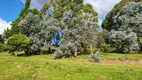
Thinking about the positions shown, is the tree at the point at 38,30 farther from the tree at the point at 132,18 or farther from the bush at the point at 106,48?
the tree at the point at 132,18

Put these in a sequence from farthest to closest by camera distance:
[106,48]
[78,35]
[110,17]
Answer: [110,17] → [106,48] → [78,35]

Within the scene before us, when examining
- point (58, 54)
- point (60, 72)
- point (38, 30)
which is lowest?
point (60, 72)

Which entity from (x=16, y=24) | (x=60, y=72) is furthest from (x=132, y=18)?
(x=16, y=24)

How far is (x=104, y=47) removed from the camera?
41.0m

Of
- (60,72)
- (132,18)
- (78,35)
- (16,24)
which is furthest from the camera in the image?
(16,24)

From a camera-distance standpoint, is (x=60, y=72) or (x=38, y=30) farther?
(x=38, y=30)

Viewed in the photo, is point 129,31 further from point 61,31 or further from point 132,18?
point 61,31

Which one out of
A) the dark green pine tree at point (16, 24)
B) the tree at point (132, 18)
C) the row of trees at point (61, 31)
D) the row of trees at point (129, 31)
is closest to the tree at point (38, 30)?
the row of trees at point (61, 31)

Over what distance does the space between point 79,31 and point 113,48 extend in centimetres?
966

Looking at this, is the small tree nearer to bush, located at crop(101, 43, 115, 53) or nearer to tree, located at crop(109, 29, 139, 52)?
bush, located at crop(101, 43, 115, 53)

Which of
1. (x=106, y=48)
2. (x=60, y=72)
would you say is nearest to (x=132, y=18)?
(x=106, y=48)

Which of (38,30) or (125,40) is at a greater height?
(38,30)

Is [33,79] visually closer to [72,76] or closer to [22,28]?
[72,76]

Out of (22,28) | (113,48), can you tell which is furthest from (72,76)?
(22,28)
